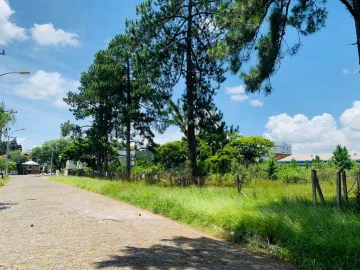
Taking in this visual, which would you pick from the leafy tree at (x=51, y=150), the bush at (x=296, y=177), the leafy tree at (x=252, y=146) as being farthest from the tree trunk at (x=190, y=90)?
the leafy tree at (x=51, y=150)

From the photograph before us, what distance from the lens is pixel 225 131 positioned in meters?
15.8

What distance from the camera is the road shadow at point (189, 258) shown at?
192 inches

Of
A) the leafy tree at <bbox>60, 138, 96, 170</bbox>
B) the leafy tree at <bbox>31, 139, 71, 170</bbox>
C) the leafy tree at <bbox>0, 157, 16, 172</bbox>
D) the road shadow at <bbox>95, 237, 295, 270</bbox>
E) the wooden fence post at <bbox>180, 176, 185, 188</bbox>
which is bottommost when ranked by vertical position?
the road shadow at <bbox>95, 237, 295, 270</bbox>

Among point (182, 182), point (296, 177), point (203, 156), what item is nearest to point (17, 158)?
point (203, 156)

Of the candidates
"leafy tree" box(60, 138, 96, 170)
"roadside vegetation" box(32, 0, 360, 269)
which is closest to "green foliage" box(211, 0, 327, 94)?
"roadside vegetation" box(32, 0, 360, 269)

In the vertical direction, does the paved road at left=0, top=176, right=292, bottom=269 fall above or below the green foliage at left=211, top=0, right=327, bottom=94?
below

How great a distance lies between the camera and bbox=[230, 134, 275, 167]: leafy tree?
40812 mm

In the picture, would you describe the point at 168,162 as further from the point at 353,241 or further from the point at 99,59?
the point at 353,241

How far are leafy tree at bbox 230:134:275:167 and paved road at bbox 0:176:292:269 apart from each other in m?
32.7

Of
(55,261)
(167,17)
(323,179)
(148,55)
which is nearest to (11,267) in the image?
(55,261)

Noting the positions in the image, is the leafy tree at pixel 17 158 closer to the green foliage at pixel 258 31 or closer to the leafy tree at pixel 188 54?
the leafy tree at pixel 188 54

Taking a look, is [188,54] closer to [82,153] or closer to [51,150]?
[82,153]

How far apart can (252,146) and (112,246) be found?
3702cm

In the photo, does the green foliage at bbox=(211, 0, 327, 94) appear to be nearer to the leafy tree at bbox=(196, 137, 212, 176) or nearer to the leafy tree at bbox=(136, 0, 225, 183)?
the leafy tree at bbox=(136, 0, 225, 183)
